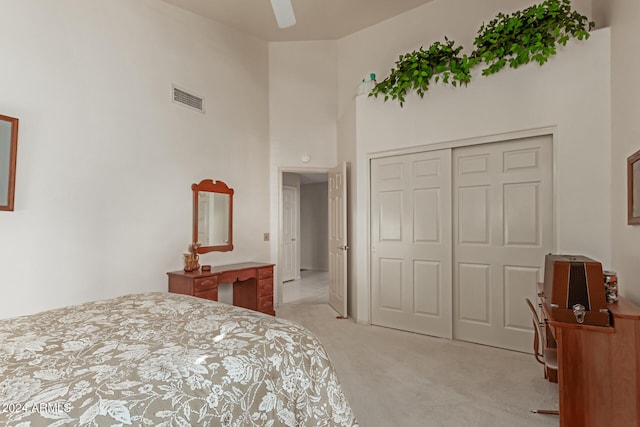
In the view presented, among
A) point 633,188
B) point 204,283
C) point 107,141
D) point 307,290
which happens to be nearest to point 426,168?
point 633,188

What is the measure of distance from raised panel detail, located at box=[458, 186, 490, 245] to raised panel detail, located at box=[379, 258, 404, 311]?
756 mm

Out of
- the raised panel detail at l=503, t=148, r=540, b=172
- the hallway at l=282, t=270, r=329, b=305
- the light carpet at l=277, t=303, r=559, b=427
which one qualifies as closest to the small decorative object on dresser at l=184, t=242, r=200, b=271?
the light carpet at l=277, t=303, r=559, b=427

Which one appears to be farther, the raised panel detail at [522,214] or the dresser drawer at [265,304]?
the dresser drawer at [265,304]

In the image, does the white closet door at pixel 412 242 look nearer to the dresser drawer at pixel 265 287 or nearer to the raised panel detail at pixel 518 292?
the raised panel detail at pixel 518 292

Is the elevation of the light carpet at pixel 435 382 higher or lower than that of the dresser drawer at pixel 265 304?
lower

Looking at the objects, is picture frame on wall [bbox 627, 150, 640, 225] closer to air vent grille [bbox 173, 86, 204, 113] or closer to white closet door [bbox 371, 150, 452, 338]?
white closet door [bbox 371, 150, 452, 338]

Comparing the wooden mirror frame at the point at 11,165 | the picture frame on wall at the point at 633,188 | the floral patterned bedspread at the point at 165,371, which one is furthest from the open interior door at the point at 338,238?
the wooden mirror frame at the point at 11,165

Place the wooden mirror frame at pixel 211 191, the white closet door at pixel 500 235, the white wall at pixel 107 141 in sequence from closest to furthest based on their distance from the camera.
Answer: the white wall at pixel 107 141
the white closet door at pixel 500 235
the wooden mirror frame at pixel 211 191

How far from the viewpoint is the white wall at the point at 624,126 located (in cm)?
220

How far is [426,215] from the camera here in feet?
12.4

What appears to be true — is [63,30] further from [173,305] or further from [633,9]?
[633,9]

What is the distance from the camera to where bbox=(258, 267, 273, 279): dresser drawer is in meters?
4.14

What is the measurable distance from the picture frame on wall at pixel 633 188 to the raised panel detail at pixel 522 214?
0.90 meters

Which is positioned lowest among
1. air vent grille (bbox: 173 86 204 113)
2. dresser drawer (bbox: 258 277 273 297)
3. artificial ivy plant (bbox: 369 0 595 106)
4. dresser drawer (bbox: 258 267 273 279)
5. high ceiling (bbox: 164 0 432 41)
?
dresser drawer (bbox: 258 277 273 297)
